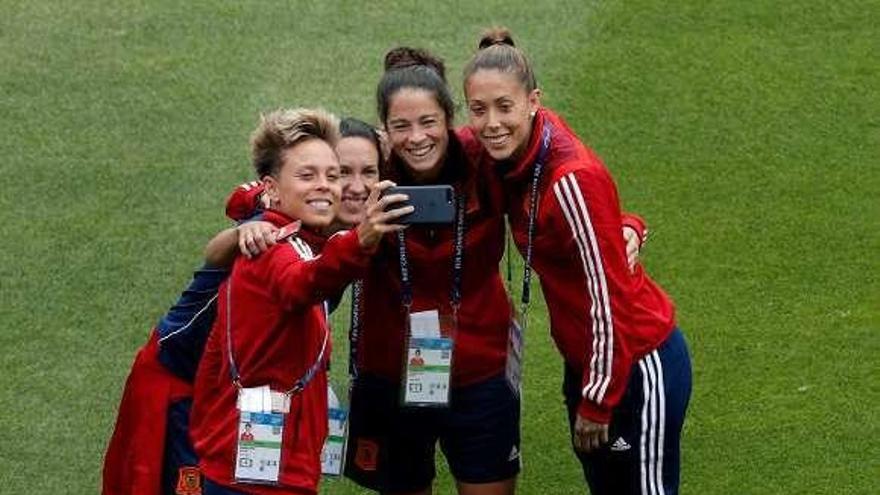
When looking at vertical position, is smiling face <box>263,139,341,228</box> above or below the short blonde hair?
below

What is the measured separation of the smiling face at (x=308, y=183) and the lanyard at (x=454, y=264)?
419 millimetres

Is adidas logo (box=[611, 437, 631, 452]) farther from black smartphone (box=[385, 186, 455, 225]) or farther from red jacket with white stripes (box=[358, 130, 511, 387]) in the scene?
black smartphone (box=[385, 186, 455, 225])

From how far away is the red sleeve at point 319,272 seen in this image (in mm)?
4938

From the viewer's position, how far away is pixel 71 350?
306 inches

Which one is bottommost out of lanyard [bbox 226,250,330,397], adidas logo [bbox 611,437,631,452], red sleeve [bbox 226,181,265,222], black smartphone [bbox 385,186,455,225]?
adidas logo [bbox 611,437,631,452]

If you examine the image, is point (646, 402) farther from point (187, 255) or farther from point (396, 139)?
point (187, 255)

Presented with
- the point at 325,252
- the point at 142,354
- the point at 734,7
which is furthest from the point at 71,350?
the point at 734,7

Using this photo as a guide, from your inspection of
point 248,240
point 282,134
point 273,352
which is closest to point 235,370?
point 273,352

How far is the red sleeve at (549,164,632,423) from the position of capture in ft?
17.5

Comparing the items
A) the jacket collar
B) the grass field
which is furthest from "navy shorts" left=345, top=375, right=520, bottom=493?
the grass field

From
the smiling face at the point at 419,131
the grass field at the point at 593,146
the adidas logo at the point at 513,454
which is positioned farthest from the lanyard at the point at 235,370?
the grass field at the point at 593,146

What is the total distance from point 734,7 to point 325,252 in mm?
5593

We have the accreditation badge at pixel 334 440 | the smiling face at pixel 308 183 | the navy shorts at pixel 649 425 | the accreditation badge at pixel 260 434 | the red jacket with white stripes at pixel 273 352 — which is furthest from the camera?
the accreditation badge at pixel 334 440

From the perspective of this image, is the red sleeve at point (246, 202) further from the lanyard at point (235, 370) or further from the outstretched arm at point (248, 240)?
the lanyard at point (235, 370)
